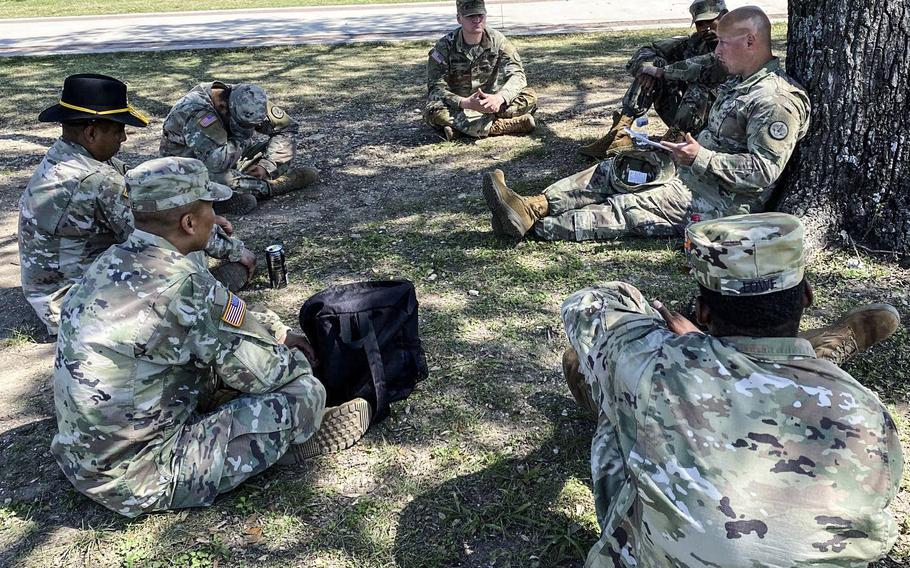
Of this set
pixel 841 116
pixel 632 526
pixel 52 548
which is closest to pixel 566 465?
pixel 632 526

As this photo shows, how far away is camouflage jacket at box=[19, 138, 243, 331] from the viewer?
4.29 metres

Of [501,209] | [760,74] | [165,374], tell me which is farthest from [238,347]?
[760,74]

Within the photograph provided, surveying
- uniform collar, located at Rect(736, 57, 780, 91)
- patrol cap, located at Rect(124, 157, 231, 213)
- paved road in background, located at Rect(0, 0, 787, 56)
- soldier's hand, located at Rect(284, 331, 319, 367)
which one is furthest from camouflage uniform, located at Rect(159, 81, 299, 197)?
paved road in background, located at Rect(0, 0, 787, 56)

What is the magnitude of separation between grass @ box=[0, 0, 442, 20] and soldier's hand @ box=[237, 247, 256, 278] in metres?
14.3

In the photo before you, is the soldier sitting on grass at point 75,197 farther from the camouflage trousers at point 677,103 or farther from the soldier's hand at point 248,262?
the camouflage trousers at point 677,103

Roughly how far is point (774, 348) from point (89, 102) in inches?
148

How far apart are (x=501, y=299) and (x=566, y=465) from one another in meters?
1.52

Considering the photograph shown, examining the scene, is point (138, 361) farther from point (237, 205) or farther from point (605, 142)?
point (605, 142)

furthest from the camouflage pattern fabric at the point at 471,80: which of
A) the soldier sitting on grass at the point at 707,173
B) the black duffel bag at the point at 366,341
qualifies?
the black duffel bag at the point at 366,341

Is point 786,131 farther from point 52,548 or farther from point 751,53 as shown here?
point 52,548

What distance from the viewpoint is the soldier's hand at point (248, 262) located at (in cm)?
476

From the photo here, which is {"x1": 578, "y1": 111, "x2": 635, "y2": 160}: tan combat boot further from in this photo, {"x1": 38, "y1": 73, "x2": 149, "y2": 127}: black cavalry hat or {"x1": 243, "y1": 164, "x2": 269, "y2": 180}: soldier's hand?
{"x1": 38, "y1": 73, "x2": 149, "y2": 127}: black cavalry hat

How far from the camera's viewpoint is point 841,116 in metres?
4.39

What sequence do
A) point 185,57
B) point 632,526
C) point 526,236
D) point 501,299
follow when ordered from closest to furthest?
point 632,526
point 501,299
point 526,236
point 185,57
